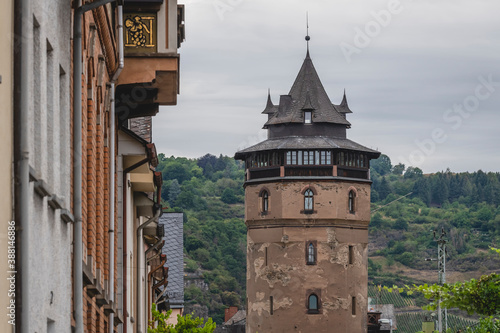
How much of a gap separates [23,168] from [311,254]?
6168 centimetres

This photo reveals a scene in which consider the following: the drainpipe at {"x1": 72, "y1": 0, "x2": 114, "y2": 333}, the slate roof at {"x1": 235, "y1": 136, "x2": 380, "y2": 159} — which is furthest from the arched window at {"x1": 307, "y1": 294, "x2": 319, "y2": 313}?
the drainpipe at {"x1": 72, "y1": 0, "x2": 114, "y2": 333}

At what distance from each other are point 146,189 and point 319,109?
5268cm

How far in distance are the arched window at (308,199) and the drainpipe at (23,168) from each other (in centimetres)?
6315

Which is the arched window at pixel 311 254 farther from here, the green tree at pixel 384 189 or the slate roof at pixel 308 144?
the green tree at pixel 384 189

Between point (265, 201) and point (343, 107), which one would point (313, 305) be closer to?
point (265, 201)

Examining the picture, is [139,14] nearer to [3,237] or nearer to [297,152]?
[3,237]

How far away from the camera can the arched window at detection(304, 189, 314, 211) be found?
6969 cm

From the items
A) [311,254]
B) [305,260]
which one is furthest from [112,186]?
[311,254]

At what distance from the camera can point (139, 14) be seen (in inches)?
613

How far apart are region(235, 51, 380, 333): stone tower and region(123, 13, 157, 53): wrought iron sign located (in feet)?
169

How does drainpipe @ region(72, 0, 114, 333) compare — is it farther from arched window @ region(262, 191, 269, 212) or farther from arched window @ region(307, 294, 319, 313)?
arched window @ region(262, 191, 269, 212)

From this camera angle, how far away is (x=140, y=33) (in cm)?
1572

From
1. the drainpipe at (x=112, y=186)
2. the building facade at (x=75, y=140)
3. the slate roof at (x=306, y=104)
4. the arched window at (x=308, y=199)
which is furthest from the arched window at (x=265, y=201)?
the drainpipe at (x=112, y=186)

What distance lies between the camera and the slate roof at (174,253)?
3662cm
